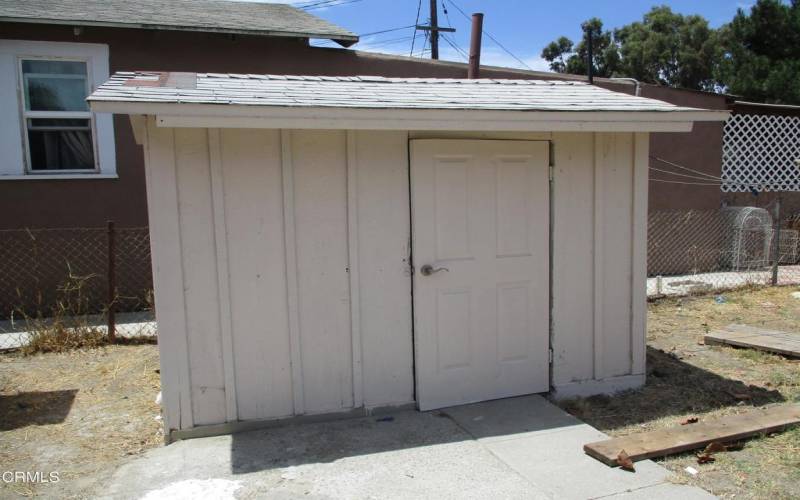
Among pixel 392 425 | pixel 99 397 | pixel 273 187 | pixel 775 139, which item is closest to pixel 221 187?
pixel 273 187

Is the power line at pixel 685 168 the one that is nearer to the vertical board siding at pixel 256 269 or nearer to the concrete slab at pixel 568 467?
the concrete slab at pixel 568 467

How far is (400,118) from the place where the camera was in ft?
13.6

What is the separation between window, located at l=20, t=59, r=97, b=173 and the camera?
309 inches

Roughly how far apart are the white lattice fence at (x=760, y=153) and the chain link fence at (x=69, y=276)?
955 cm

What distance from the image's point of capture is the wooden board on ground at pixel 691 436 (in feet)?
12.7

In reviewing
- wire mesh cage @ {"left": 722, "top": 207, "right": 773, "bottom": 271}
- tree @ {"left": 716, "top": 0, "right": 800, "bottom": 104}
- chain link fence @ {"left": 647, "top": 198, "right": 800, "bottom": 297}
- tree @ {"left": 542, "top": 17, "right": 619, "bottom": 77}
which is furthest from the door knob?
tree @ {"left": 542, "top": 17, "right": 619, "bottom": 77}

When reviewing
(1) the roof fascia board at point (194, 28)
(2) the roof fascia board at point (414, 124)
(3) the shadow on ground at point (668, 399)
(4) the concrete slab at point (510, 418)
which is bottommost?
(3) the shadow on ground at point (668, 399)

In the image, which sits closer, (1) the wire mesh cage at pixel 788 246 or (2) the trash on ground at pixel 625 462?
(2) the trash on ground at pixel 625 462

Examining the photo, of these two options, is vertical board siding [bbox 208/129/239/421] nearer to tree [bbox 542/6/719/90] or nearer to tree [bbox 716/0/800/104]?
tree [bbox 716/0/800/104]

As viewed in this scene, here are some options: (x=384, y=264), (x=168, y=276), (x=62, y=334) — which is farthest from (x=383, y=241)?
(x=62, y=334)

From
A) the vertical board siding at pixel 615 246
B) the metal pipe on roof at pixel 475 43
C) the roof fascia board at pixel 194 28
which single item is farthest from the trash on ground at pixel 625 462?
the roof fascia board at pixel 194 28

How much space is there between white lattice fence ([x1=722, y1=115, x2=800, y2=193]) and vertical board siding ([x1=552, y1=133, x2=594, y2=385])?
7189mm

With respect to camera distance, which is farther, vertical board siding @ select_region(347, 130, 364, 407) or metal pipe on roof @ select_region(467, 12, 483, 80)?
metal pipe on roof @ select_region(467, 12, 483, 80)

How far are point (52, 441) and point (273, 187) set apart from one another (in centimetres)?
241
